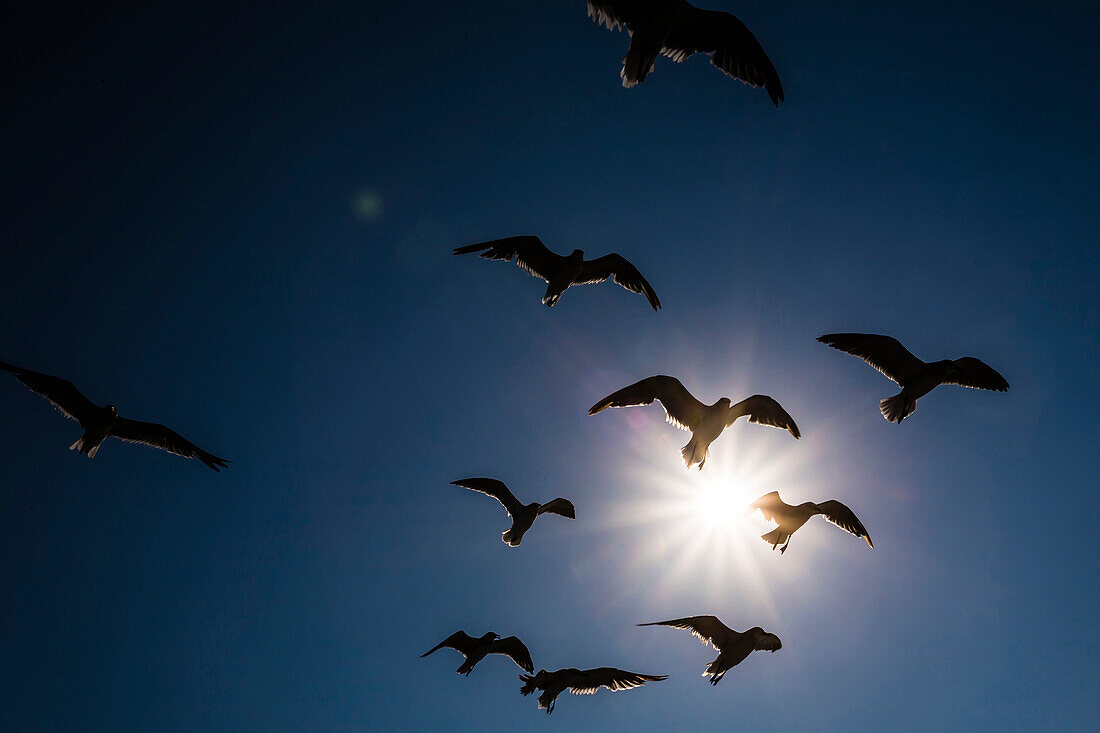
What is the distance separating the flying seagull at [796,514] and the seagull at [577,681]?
410 centimetres

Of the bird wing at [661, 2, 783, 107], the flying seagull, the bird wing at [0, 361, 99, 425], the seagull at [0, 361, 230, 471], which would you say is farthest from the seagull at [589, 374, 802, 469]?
the bird wing at [0, 361, 99, 425]

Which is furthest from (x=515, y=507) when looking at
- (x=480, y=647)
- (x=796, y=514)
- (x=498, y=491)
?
(x=796, y=514)

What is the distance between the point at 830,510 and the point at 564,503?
5.12m

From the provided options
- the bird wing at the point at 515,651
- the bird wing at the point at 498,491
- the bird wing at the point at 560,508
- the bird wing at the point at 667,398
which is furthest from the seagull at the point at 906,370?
the bird wing at the point at 515,651

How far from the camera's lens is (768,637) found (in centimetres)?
1284

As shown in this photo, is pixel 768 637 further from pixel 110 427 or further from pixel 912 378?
pixel 110 427

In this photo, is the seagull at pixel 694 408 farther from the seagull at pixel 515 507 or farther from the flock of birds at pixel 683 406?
the seagull at pixel 515 507

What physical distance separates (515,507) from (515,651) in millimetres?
3558

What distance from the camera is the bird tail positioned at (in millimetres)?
12469

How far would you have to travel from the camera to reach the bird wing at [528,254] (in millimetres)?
12992

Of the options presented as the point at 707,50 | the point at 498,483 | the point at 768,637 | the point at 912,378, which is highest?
the point at 707,50

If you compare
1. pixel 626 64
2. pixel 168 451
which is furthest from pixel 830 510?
pixel 168 451

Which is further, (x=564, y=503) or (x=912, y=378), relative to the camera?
(x=564, y=503)

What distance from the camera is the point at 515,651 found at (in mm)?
15195
